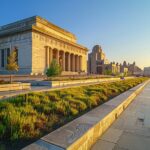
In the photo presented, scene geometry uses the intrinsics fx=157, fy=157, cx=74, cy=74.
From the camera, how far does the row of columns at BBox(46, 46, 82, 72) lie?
159 feet

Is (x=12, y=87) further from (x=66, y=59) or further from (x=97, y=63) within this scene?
(x=97, y=63)

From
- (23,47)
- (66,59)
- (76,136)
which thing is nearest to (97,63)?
(66,59)

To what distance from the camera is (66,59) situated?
2282 inches

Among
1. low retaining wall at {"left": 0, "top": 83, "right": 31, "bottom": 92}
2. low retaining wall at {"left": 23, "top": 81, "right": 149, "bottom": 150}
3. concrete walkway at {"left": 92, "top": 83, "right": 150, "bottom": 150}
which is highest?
low retaining wall at {"left": 0, "top": 83, "right": 31, "bottom": 92}

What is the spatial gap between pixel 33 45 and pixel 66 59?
756 inches

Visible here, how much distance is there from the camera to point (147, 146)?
3770 mm

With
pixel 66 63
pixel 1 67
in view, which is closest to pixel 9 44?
pixel 1 67

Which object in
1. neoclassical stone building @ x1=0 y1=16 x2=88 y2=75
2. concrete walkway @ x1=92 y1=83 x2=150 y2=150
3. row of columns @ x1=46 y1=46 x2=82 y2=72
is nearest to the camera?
concrete walkway @ x1=92 y1=83 x2=150 y2=150

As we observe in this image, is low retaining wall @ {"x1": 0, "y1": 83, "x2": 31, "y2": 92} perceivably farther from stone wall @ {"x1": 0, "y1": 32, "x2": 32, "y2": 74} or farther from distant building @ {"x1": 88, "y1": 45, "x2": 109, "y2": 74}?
distant building @ {"x1": 88, "y1": 45, "x2": 109, "y2": 74}

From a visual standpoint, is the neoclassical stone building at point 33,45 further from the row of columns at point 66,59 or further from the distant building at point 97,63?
the distant building at point 97,63

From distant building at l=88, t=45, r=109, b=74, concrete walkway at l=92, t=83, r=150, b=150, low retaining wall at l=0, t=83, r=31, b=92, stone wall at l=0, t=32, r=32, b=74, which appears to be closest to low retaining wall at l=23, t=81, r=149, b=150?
concrete walkway at l=92, t=83, r=150, b=150

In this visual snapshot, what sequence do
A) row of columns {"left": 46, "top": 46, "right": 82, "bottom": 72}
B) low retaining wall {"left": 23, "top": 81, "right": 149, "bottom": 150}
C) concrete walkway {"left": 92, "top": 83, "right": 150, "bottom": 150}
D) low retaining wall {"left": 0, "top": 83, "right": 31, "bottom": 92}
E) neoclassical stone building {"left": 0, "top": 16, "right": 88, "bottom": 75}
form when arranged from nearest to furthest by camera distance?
low retaining wall {"left": 23, "top": 81, "right": 149, "bottom": 150} → concrete walkway {"left": 92, "top": 83, "right": 150, "bottom": 150} → low retaining wall {"left": 0, "top": 83, "right": 31, "bottom": 92} → neoclassical stone building {"left": 0, "top": 16, "right": 88, "bottom": 75} → row of columns {"left": 46, "top": 46, "right": 82, "bottom": 72}

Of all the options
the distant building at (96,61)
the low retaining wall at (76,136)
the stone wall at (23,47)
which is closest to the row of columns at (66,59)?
the stone wall at (23,47)

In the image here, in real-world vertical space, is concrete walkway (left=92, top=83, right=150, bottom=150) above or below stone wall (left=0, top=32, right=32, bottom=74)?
below
